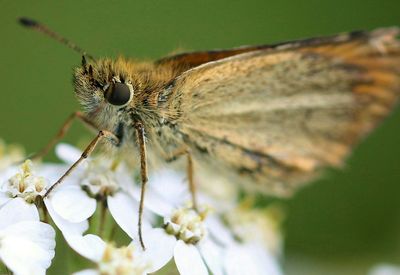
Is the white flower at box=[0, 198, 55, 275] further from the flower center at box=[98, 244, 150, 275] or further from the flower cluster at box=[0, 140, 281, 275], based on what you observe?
the flower center at box=[98, 244, 150, 275]

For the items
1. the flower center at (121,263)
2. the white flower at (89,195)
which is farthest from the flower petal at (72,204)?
the flower center at (121,263)

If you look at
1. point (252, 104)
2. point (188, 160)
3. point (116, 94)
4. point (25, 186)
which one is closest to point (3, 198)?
point (25, 186)

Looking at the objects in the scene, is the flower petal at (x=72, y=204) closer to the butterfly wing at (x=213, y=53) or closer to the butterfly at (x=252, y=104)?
the butterfly at (x=252, y=104)

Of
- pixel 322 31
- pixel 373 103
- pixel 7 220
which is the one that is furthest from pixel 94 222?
pixel 322 31

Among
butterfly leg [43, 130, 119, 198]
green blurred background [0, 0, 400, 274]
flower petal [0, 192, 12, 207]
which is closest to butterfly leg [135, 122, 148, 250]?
butterfly leg [43, 130, 119, 198]

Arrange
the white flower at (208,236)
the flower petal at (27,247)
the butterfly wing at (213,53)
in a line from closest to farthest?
the flower petal at (27,247)
the white flower at (208,236)
the butterfly wing at (213,53)
